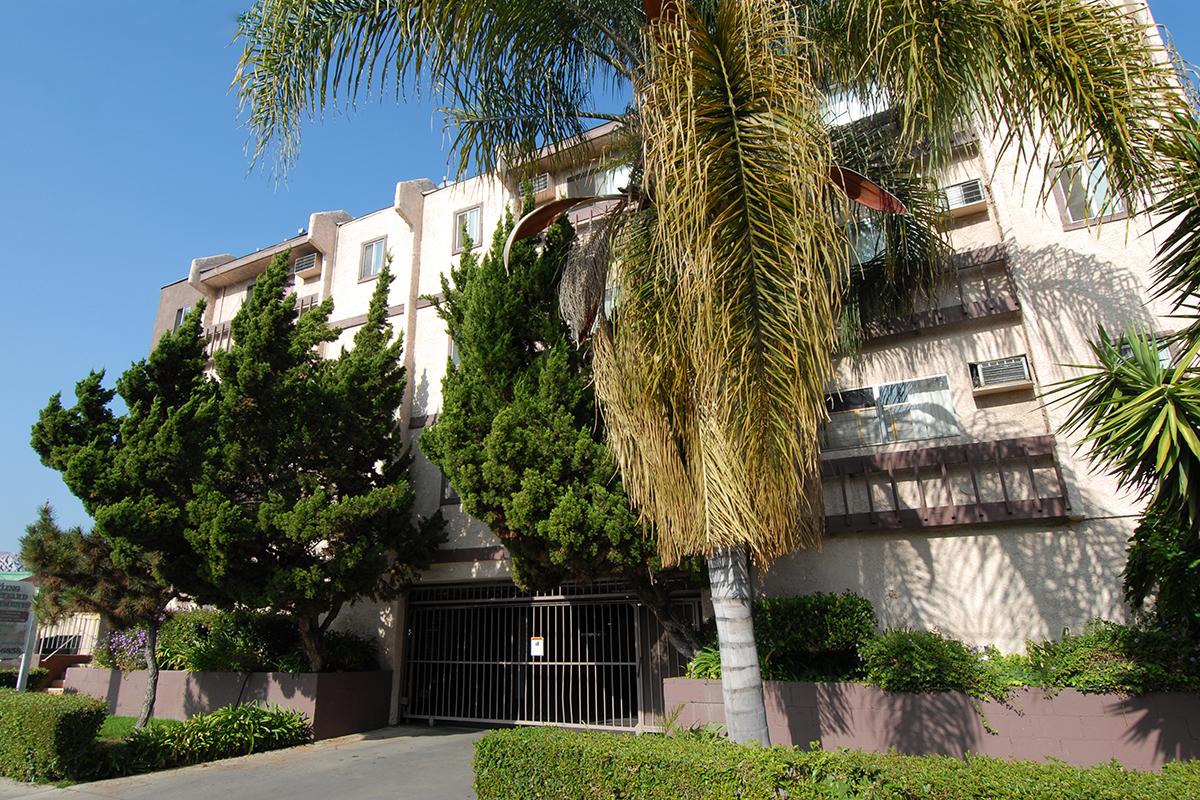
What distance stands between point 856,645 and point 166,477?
10385mm

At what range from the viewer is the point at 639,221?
682 centimetres

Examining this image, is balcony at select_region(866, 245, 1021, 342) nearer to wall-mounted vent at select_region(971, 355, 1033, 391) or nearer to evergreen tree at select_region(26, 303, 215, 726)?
wall-mounted vent at select_region(971, 355, 1033, 391)

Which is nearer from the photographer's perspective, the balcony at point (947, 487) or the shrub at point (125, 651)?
the balcony at point (947, 487)

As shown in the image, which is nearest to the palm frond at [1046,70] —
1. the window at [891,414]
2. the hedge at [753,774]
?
the hedge at [753,774]

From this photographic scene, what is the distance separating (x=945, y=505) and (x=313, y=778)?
9428 millimetres

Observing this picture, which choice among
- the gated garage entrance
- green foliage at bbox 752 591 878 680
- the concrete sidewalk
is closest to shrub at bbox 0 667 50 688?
the concrete sidewalk

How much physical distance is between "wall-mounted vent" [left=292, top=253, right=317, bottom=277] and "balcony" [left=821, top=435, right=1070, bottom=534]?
13.8 m

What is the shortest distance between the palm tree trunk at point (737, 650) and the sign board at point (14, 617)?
1184 cm

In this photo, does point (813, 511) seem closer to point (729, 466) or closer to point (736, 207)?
point (729, 466)

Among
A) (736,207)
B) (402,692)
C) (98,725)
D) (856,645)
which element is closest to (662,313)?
(736,207)

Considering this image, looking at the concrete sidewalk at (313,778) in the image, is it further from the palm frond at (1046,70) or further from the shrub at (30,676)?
the shrub at (30,676)

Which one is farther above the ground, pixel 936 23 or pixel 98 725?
pixel 936 23

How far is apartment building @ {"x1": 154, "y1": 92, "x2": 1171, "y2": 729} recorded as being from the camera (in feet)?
30.8

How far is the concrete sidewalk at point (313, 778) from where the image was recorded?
339 inches
